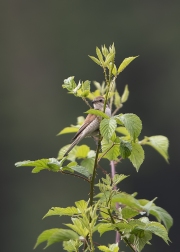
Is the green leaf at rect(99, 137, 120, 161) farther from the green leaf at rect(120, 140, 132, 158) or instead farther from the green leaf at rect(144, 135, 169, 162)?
the green leaf at rect(144, 135, 169, 162)

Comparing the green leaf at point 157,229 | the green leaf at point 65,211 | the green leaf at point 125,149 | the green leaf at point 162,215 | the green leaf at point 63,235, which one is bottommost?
the green leaf at point 162,215

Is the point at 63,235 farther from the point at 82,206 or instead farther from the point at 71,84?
the point at 71,84

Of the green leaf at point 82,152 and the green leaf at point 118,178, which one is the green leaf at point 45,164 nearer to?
the green leaf at point 118,178

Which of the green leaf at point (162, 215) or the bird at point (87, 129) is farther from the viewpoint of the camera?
the bird at point (87, 129)

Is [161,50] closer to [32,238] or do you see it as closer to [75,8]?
[75,8]

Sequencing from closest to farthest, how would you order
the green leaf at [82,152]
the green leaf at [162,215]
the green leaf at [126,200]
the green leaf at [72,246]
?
the green leaf at [72,246]
the green leaf at [126,200]
the green leaf at [162,215]
the green leaf at [82,152]

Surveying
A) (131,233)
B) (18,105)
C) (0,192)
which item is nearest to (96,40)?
(18,105)

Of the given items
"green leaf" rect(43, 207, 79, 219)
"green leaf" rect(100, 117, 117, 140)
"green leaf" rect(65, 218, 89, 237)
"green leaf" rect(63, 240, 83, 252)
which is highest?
"green leaf" rect(100, 117, 117, 140)

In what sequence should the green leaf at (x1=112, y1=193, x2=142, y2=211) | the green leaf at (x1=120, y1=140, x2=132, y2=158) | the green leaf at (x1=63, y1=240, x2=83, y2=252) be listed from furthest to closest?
the green leaf at (x1=112, y1=193, x2=142, y2=211), the green leaf at (x1=120, y1=140, x2=132, y2=158), the green leaf at (x1=63, y1=240, x2=83, y2=252)

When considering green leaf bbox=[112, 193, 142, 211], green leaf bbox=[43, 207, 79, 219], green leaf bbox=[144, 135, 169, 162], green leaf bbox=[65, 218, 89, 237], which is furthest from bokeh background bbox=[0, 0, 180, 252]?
green leaf bbox=[65, 218, 89, 237]

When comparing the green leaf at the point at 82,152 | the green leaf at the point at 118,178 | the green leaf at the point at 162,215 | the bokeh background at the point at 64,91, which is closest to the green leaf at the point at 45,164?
the green leaf at the point at 118,178
